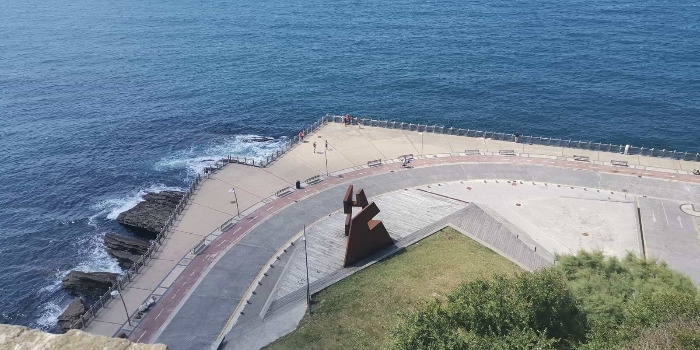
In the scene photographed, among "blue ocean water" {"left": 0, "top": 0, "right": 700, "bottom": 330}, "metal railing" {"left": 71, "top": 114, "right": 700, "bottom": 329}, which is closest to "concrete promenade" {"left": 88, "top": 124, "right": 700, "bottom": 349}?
"metal railing" {"left": 71, "top": 114, "right": 700, "bottom": 329}

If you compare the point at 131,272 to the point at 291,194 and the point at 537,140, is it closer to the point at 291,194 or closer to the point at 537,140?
the point at 291,194

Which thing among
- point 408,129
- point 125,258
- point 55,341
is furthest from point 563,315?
A: point 408,129

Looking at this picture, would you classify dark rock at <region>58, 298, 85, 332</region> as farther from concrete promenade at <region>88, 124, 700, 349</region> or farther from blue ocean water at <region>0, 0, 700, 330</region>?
concrete promenade at <region>88, 124, 700, 349</region>

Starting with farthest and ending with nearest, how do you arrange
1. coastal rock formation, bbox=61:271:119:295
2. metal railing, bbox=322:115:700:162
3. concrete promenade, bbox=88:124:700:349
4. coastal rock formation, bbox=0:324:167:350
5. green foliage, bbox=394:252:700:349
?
1. metal railing, bbox=322:115:700:162
2. coastal rock formation, bbox=61:271:119:295
3. concrete promenade, bbox=88:124:700:349
4. green foliage, bbox=394:252:700:349
5. coastal rock formation, bbox=0:324:167:350

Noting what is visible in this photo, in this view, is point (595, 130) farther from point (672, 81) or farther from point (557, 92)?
point (672, 81)

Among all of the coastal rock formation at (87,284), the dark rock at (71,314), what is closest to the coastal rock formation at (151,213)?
the coastal rock formation at (87,284)

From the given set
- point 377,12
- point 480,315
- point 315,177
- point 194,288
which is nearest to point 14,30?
point 377,12
